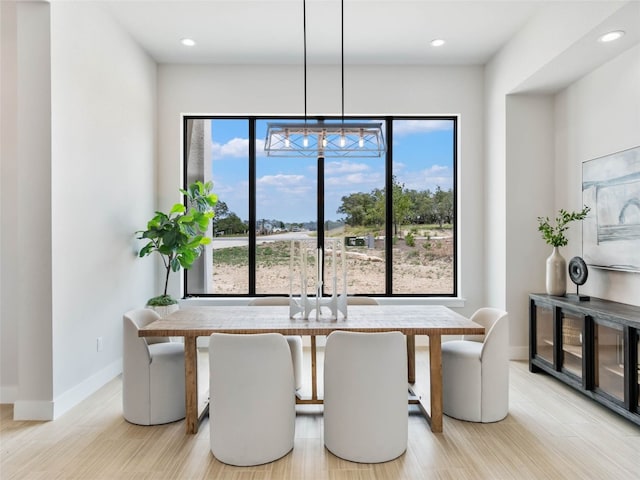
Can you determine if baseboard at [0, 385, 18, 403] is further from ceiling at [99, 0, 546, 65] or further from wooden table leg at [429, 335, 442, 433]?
ceiling at [99, 0, 546, 65]

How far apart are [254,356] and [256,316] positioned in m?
0.75

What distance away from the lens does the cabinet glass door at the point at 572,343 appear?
3268 mm

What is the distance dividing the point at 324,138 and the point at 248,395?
163 cm

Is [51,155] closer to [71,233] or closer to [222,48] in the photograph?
[71,233]

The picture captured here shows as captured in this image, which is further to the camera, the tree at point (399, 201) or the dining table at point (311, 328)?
the tree at point (399, 201)

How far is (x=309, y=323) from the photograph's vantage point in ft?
8.98

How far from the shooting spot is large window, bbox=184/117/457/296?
500cm

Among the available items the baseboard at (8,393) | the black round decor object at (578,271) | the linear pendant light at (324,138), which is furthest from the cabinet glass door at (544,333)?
the baseboard at (8,393)

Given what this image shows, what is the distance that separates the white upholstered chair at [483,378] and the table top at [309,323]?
0.24 meters

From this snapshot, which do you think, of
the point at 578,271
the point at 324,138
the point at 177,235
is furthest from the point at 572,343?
the point at 177,235

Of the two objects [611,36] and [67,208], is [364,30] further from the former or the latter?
[67,208]

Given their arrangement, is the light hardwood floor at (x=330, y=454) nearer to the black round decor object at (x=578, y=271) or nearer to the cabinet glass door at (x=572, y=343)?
the cabinet glass door at (x=572, y=343)

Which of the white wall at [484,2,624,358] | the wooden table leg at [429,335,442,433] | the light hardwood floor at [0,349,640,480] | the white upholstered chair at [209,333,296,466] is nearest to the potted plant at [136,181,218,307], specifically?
the light hardwood floor at [0,349,640,480]

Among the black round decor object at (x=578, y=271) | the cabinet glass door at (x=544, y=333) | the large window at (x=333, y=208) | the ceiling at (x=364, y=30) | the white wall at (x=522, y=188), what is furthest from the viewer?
the large window at (x=333, y=208)
